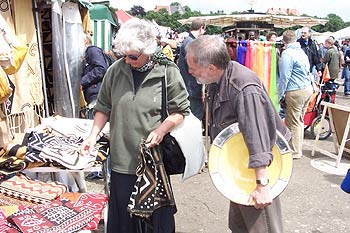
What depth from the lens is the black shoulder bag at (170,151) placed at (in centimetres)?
267

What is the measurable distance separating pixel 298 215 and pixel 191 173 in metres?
1.91

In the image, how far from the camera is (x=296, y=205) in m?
4.43

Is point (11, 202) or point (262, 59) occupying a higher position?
point (262, 59)

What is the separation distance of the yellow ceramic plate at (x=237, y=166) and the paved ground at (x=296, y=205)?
1.56 m

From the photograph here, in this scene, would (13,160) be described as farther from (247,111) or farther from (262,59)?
(262,59)

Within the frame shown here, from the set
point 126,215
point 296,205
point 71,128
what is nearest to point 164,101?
point 126,215

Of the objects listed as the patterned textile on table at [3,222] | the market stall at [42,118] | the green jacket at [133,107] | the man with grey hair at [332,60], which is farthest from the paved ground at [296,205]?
the man with grey hair at [332,60]

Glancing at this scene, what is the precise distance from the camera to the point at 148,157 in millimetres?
2615

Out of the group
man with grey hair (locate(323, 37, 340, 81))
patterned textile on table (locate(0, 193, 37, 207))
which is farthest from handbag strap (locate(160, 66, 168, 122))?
man with grey hair (locate(323, 37, 340, 81))

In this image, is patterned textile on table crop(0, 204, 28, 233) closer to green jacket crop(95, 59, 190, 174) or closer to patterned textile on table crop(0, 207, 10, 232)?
patterned textile on table crop(0, 207, 10, 232)

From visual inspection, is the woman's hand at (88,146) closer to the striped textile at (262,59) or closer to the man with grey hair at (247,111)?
the man with grey hair at (247,111)

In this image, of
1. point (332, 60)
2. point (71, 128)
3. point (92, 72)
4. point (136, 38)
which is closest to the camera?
point (136, 38)

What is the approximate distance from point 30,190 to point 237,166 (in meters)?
1.41

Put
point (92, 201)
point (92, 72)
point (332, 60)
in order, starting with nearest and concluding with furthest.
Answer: point (92, 201), point (92, 72), point (332, 60)
